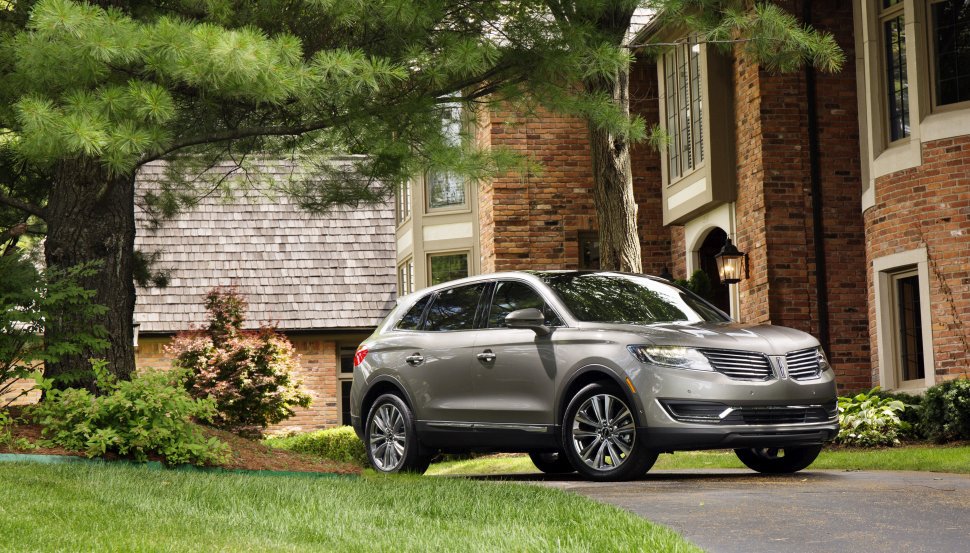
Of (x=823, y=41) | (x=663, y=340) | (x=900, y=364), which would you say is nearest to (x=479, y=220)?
(x=900, y=364)

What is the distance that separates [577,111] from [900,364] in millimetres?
8460

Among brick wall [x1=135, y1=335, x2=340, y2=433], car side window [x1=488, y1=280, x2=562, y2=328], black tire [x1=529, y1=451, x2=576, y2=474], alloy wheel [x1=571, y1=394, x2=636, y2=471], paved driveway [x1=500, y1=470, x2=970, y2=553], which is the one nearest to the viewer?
paved driveway [x1=500, y1=470, x2=970, y2=553]

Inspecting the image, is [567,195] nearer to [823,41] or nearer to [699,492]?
[823,41]

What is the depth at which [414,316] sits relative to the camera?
1190 centimetres

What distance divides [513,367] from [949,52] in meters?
9.28

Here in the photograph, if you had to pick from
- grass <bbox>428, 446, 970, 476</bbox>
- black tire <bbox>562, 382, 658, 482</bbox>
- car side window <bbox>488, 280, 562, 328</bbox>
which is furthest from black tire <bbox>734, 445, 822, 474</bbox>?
car side window <bbox>488, 280, 562, 328</bbox>

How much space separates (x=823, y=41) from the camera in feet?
39.7

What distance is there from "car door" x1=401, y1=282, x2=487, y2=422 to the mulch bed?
37.4 inches

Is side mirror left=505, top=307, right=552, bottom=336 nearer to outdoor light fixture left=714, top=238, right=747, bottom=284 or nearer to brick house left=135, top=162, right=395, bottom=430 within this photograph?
outdoor light fixture left=714, top=238, right=747, bottom=284

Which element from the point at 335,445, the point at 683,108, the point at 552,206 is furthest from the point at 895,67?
the point at 335,445

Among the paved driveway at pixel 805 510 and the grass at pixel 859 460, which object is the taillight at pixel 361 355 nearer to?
the paved driveway at pixel 805 510

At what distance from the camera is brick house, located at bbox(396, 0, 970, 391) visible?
16.8m

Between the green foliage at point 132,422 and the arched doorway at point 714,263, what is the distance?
13.5 m

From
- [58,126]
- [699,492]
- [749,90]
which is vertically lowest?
[699,492]
